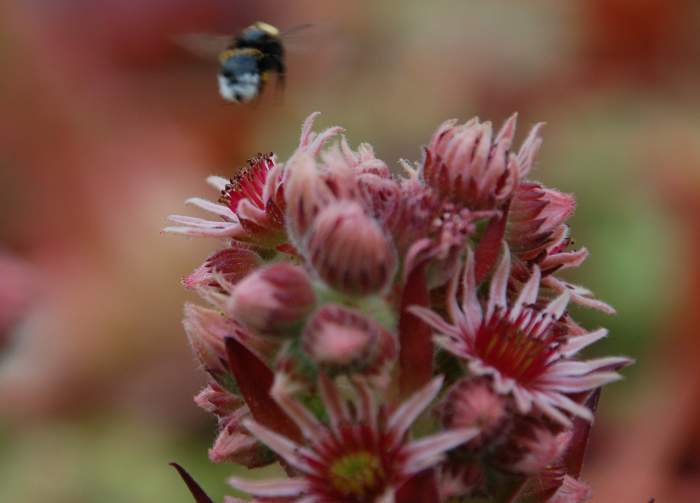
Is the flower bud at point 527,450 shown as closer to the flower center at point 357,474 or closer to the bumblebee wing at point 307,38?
the flower center at point 357,474

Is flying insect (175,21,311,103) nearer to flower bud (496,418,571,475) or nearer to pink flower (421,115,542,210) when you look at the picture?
pink flower (421,115,542,210)

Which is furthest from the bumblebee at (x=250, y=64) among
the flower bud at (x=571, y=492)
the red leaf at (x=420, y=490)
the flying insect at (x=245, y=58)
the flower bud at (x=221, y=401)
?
the red leaf at (x=420, y=490)

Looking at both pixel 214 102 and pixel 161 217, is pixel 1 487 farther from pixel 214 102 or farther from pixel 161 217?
pixel 214 102

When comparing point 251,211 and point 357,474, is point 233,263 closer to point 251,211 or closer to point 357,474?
point 251,211

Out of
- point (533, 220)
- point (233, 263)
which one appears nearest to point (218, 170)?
point (233, 263)

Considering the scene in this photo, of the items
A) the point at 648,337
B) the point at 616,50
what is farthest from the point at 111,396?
the point at 616,50

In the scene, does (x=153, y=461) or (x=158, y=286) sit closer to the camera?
(x=153, y=461)
